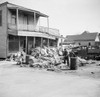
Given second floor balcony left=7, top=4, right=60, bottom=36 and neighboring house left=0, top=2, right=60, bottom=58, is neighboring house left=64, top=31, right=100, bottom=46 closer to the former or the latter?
second floor balcony left=7, top=4, right=60, bottom=36

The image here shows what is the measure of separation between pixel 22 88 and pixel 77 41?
187ft

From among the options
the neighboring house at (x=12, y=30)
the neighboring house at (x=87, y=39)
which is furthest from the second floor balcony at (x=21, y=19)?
the neighboring house at (x=87, y=39)

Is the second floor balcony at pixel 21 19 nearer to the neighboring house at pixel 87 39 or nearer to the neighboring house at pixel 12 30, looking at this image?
the neighboring house at pixel 12 30

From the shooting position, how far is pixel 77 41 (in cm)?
6197

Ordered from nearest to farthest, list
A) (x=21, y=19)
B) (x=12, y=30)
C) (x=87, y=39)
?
(x=12, y=30), (x=21, y=19), (x=87, y=39)

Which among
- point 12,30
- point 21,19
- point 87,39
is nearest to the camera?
point 12,30

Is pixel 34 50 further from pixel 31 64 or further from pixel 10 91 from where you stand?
pixel 10 91

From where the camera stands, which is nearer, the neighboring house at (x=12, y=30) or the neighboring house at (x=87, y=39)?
the neighboring house at (x=12, y=30)

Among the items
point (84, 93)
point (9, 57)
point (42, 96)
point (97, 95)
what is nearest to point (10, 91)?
point (42, 96)

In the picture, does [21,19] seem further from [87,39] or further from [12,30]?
[87,39]

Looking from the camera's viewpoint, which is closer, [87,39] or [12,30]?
[12,30]

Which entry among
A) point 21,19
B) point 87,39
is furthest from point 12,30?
point 87,39

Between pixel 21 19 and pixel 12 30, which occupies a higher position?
pixel 21 19

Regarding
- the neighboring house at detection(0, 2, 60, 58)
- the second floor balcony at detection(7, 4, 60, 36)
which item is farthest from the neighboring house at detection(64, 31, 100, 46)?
the neighboring house at detection(0, 2, 60, 58)
